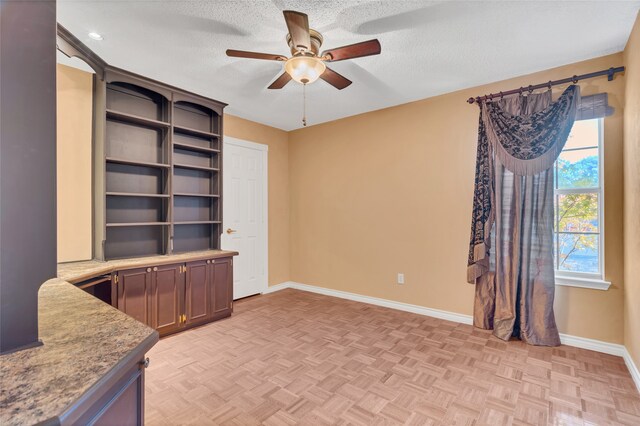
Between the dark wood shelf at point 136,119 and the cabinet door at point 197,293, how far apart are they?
1.57m

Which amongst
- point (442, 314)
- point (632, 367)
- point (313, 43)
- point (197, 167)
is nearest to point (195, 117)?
point (197, 167)

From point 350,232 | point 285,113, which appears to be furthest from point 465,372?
point 285,113

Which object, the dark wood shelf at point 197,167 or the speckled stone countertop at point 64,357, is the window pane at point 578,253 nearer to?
the speckled stone countertop at point 64,357

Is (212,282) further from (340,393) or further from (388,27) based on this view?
(388,27)

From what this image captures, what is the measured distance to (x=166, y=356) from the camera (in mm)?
2656

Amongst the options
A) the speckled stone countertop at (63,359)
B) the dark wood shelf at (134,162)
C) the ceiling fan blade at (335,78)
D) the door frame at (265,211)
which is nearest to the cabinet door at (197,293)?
the dark wood shelf at (134,162)

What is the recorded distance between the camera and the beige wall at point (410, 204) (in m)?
2.67

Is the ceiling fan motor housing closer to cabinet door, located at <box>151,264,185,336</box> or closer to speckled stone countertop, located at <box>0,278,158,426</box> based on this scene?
speckled stone countertop, located at <box>0,278,158,426</box>

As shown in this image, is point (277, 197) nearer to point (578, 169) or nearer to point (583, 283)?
point (578, 169)

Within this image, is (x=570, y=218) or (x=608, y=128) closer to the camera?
(x=608, y=128)

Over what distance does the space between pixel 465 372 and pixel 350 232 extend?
2.40m

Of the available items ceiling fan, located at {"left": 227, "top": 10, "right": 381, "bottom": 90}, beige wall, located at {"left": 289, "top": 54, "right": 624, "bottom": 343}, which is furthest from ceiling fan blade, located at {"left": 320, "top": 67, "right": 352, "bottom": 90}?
beige wall, located at {"left": 289, "top": 54, "right": 624, "bottom": 343}

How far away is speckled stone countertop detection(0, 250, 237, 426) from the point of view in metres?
0.66

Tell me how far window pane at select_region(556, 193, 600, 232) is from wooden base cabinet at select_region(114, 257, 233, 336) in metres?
3.66
